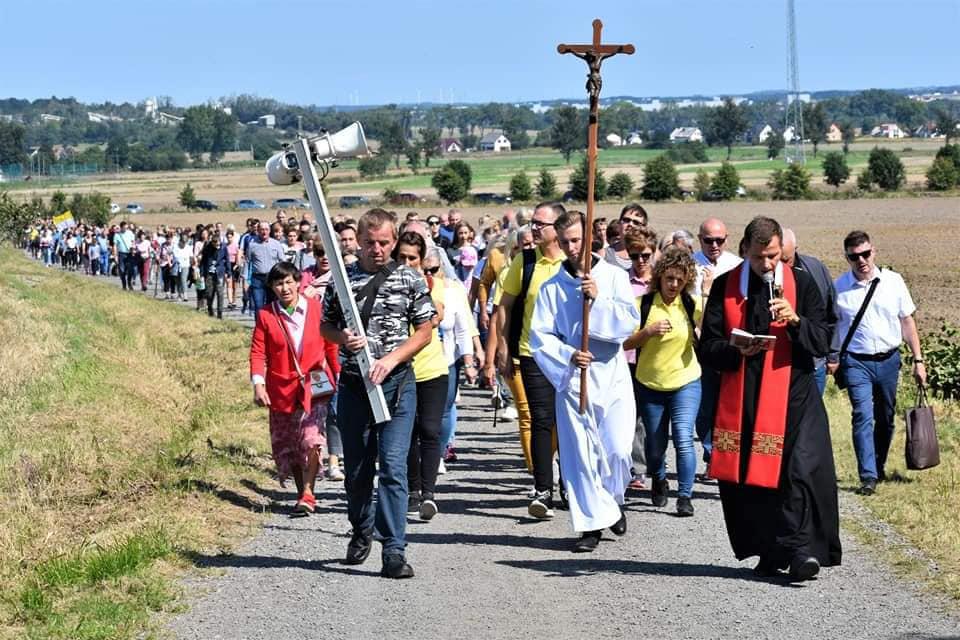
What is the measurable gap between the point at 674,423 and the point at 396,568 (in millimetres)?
2886

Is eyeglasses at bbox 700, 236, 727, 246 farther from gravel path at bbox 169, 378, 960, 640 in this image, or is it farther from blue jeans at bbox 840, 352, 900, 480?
gravel path at bbox 169, 378, 960, 640

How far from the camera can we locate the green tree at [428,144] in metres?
187

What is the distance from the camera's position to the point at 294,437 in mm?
10812

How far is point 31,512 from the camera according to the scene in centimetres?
1064

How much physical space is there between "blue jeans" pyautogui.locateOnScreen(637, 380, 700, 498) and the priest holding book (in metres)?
1.84

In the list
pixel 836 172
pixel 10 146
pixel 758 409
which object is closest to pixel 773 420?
pixel 758 409

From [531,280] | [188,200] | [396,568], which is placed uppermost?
[531,280]

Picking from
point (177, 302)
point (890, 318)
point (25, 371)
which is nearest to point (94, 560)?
point (890, 318)

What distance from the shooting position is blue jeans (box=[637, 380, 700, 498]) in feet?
35.0

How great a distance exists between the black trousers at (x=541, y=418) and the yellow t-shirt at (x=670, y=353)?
0.88m

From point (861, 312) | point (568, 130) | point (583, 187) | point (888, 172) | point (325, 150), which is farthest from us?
point (568, 130)

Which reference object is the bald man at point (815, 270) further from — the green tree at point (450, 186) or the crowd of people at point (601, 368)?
the green tree at point (450, 186)

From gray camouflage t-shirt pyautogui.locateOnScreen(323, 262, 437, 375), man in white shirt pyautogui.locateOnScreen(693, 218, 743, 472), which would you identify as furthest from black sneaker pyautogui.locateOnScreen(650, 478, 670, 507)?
gray camouflage t-shirt pyautogui.locateOnScreen(323, 262, 437, 375)

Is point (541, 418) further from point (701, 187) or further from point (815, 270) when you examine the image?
point (701, 187)
